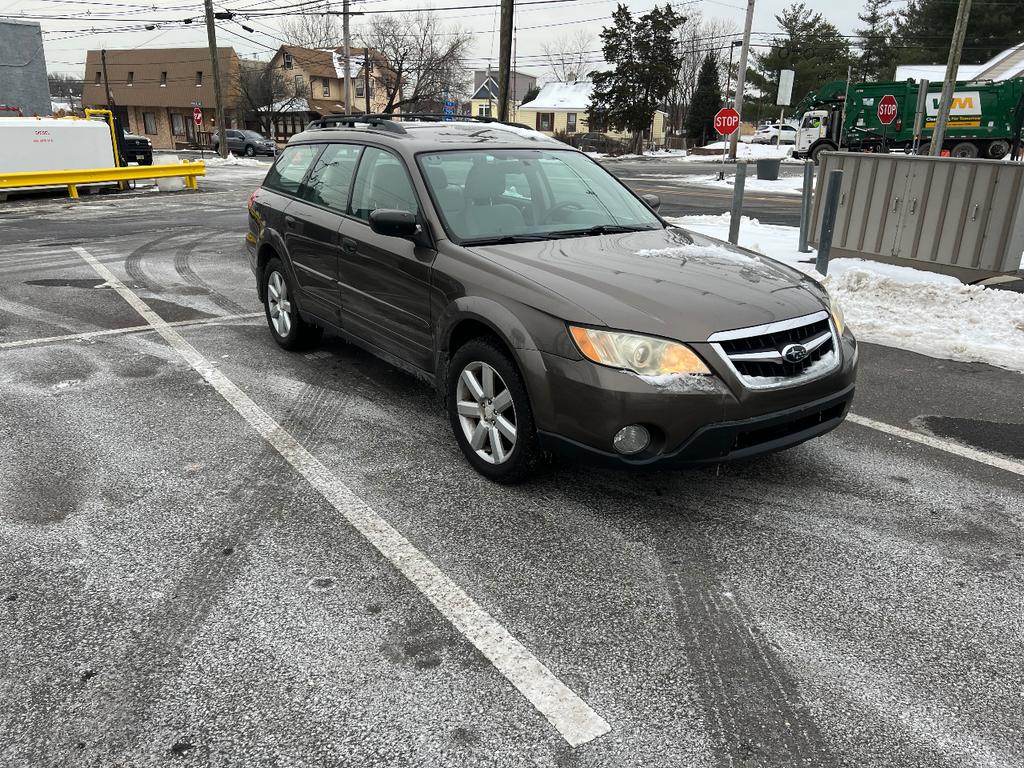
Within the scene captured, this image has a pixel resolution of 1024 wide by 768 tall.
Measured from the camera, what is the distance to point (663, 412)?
329 cm

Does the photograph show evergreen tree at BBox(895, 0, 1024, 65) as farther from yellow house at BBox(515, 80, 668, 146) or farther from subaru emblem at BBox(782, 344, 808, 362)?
subaru emblem at BBox(782, 344, 808, 362)

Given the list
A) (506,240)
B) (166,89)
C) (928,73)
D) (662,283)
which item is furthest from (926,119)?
(166,89)

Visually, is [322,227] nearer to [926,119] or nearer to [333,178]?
[333,178]

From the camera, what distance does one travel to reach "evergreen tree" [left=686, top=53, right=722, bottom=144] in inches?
2714

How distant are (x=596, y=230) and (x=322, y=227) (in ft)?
6.22

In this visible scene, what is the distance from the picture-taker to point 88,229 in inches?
551

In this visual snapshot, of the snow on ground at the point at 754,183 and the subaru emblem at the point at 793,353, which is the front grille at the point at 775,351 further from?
the snow on ground at the point at 754,183

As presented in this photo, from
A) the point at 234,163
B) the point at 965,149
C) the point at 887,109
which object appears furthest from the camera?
the point at 234,163

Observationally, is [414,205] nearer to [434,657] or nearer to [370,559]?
[370,559]

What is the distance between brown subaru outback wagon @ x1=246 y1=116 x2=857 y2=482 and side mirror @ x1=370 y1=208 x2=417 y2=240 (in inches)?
0.4

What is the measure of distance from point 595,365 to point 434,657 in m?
1.35

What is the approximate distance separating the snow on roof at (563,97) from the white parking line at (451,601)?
80726 mm

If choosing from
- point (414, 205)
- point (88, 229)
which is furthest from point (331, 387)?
point (88, 229)

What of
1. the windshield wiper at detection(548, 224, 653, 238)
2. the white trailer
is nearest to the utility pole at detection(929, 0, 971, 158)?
the windshield wiper at detection(548, 224, 653, 238)
